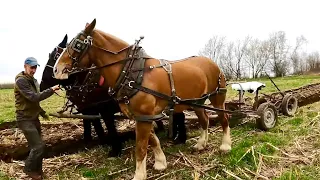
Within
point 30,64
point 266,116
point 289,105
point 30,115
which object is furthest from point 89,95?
point 289,105

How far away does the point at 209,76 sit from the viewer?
655 centimetres

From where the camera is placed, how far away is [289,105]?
31.1ft

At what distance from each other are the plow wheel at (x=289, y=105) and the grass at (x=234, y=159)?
119 centimetres

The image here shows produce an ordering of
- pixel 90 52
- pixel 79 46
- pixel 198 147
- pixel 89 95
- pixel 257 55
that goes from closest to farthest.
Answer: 1. pixel 79 46
2. pixel 90 52
3. pixel 89 95
4. pixel 198 147
5. pixel 257 55

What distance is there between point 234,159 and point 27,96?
3.37 metres

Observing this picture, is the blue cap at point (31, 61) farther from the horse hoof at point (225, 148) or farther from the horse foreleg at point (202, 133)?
the horse hoof at point (225, 148)

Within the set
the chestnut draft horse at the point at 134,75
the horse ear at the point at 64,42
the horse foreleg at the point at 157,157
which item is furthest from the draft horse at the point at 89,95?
the horse foreleg at the point at 157,157

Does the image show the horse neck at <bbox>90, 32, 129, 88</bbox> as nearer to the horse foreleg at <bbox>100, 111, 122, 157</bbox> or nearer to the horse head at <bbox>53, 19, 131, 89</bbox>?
the horse head at <bbox>53, 19, 131, 89</bbox>

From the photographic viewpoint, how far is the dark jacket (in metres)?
5.33

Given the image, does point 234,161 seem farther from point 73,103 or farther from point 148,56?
point 73,103

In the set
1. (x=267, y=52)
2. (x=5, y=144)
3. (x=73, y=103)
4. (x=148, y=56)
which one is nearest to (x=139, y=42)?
(x=148, y=56)

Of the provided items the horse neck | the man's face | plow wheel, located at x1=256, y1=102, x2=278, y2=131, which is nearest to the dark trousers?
the man's face

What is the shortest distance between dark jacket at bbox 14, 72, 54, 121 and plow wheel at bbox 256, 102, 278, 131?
455cm

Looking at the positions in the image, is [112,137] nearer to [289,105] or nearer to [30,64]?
[30,64]
